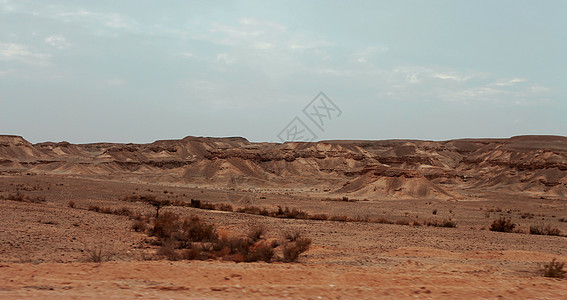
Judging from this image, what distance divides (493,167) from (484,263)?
9000cm

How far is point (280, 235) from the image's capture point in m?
18.7

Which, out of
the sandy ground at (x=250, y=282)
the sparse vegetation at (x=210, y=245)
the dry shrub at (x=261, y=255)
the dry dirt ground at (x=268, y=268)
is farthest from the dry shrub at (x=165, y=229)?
the sandy ground at (x=250, y=282)

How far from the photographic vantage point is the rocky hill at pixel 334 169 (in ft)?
202

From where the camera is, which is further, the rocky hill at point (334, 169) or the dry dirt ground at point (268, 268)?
the rocky hill at point (334, 169)

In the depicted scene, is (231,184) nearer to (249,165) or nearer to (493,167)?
(249,165)

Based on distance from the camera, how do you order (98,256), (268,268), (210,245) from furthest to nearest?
(210,245)
(98,256)
(268,268)

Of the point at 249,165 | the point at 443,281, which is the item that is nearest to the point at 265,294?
the point at 443,281

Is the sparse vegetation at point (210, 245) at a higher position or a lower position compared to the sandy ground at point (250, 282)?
lower

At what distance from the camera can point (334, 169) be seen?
9956cm

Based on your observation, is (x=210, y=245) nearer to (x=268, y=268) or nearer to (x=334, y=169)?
(x=268, y=268)

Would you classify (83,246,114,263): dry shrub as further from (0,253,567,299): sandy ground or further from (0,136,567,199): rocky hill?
(0,136,567,199): rocky hill

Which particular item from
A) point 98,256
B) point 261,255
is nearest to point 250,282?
point 261,255

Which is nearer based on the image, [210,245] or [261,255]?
[261,255]

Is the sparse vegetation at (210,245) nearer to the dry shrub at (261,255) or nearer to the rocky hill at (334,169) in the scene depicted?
the dry shrub at (261,255)
